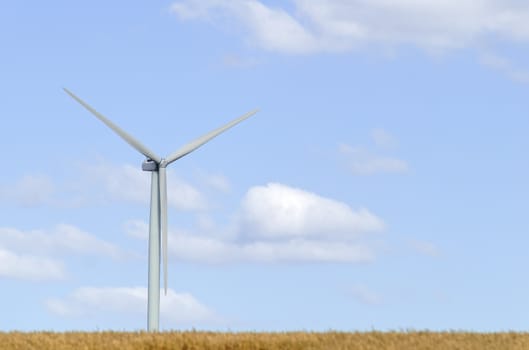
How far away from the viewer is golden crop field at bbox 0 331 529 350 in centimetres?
3362

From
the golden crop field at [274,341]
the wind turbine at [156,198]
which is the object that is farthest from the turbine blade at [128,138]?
the golden crop field at [274,341]

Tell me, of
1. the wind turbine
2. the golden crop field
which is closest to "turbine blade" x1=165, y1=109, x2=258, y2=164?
the wind turbine

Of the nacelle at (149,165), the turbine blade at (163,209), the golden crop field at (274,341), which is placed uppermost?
the nacelle at (149,165)

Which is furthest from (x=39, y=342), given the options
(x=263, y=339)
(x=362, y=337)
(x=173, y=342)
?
(x=362, y=337)

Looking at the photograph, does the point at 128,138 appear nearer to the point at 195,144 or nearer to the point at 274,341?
the point at 195,144

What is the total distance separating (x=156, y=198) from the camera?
44469 millimetres

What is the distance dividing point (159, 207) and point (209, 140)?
3.79 m

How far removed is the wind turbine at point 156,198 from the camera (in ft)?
140

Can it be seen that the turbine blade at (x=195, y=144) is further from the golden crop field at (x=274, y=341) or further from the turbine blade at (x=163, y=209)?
the golden crop field at (x=274, y=341)

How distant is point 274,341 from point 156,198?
11209 millimetres

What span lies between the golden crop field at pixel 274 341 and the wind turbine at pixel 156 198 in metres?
5.97

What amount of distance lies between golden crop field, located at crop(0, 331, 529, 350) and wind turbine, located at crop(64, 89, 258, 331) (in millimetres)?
5968

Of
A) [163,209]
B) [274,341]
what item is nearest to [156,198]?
[163,209]

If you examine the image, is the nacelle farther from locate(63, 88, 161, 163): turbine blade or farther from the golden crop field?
the golden crop field
